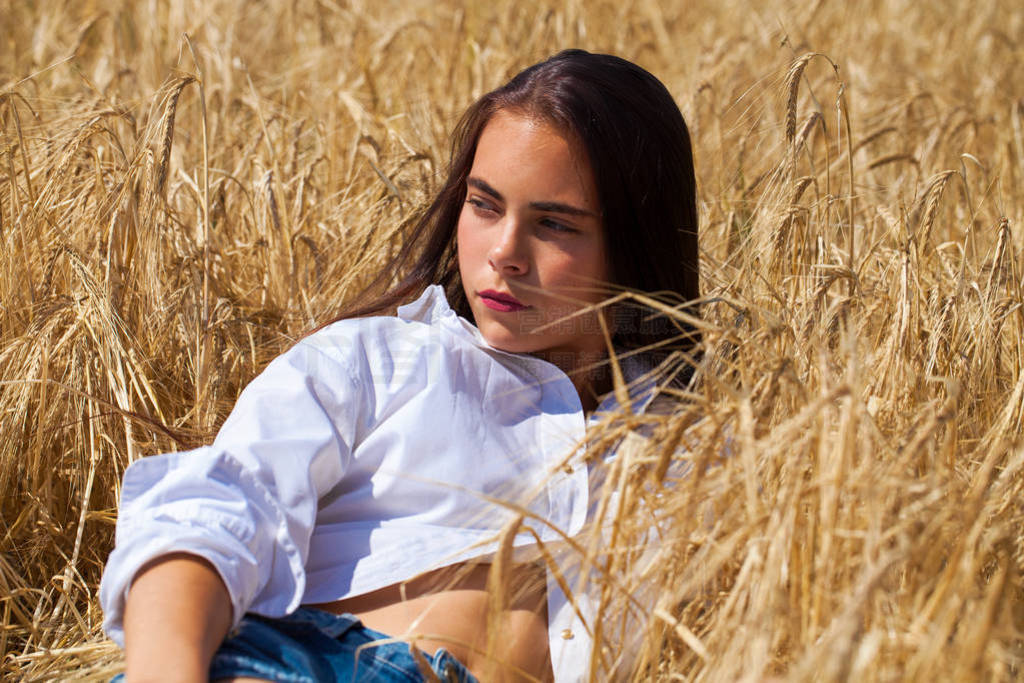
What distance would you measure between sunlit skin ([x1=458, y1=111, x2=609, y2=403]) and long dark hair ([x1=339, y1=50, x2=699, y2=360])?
40 mm

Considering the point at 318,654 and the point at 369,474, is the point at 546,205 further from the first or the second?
the point at 318,654

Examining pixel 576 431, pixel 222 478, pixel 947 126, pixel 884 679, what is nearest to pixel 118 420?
pixel 222 478

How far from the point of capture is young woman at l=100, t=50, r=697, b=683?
4.15 feet

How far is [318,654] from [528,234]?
672 millimetres

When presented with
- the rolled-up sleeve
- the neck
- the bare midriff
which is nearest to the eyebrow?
the neck

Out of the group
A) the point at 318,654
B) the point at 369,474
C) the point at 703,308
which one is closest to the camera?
the point at 318,654

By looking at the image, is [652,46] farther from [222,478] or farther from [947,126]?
[222,478]

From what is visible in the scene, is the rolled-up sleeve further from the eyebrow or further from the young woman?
the eyebrow

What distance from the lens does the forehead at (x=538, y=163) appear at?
164 cm

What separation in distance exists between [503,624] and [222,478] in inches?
15.3

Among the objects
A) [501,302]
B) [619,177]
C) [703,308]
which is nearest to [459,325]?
[501,302]

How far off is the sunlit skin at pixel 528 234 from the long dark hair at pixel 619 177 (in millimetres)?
40

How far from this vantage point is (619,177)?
1.71 metres

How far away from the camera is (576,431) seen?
1.61 meters
